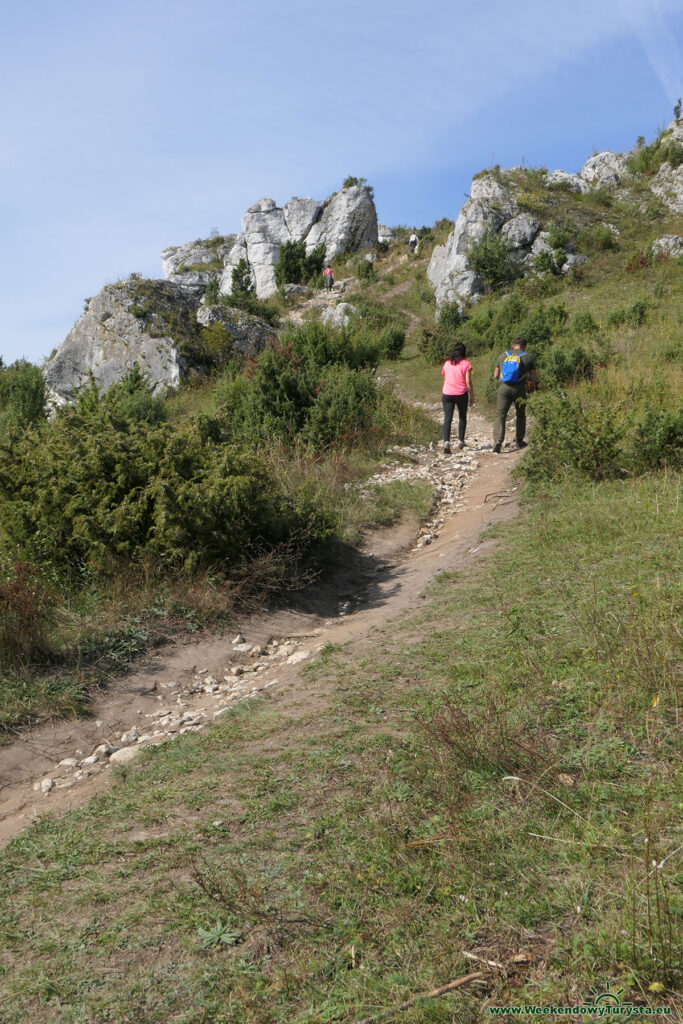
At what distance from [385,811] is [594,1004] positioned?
1.22 metres

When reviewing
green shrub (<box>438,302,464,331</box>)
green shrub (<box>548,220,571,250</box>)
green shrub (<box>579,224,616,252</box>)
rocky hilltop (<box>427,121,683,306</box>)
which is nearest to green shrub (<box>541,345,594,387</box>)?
green shrub (<box>438,302,464,331</box>)

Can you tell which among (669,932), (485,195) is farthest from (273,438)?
(485,195)

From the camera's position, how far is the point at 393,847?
2.77 meters

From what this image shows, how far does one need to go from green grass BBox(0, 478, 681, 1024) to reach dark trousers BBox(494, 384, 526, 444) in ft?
22.4

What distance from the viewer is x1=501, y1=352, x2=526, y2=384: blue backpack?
10.9m

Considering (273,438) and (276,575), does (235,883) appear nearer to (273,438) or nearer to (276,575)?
(276,575)

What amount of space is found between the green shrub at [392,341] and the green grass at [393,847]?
646 inches

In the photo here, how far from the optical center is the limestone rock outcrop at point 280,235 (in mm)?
39812

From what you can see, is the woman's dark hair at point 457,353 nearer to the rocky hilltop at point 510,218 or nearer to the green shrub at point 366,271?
the rocky hilltop at point 510,218

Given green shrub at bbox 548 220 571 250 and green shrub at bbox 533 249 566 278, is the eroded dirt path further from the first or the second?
green shrub at bbox 548 220 571 250

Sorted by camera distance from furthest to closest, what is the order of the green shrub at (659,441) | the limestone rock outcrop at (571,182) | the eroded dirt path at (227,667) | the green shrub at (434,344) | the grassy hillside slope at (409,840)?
the limestone rock outcrop at (571,182), the green shrub at (434,344), the green shrub at (659,441), the eroded dirt path at (227,667), the grassy hillside slope at (409,840)

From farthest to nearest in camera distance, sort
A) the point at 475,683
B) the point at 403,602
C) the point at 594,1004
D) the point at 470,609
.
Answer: the point at 403,602
the point at 470,609
the point at 475,683
the point at 594,1004

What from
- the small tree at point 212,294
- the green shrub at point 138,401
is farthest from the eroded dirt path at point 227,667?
the small tree at point 212,294

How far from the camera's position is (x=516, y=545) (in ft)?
21.5
